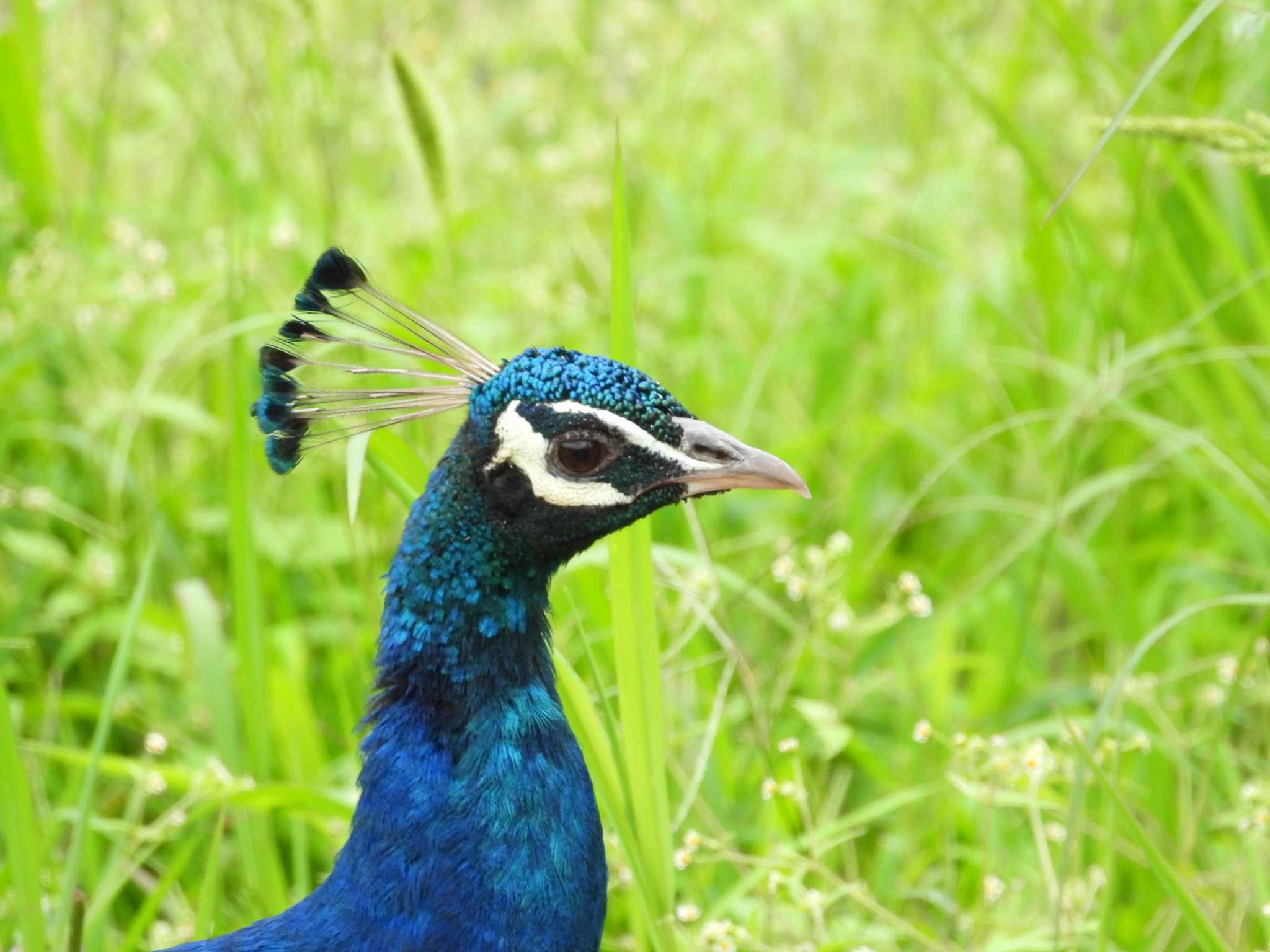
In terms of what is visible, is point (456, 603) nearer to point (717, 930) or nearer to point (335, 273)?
point (335, 273)

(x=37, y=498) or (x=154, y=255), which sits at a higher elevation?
(x=154, y=255)

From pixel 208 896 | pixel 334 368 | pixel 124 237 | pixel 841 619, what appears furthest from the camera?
pixel 124 237

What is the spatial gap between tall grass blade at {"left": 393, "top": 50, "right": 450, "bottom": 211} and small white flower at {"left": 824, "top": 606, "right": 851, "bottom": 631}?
0.79m

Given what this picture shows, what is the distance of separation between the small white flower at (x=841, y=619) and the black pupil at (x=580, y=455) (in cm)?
55

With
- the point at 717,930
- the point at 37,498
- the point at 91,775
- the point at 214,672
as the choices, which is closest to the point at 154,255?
the point at 37,498

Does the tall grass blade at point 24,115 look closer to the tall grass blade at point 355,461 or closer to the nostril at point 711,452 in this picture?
the tall grass blade at point 355,461

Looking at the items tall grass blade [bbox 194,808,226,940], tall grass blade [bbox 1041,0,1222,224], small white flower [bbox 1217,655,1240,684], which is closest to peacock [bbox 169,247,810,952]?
tall grass blade [bbox 194,808,226,940]

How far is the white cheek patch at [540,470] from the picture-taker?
134 cm

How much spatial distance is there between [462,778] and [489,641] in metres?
0.13

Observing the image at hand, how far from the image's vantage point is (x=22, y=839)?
152cm

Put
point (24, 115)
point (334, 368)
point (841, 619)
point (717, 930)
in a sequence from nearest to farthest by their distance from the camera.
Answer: point (334, 368), point (717, 930), point (841, 619), point (24, 115)

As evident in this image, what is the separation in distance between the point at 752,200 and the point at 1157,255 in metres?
1.35

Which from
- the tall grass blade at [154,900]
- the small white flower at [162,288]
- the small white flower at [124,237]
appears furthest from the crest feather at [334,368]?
the small white flower at [124,237]

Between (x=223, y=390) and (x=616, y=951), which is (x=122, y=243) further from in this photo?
(x=616, y=951)
